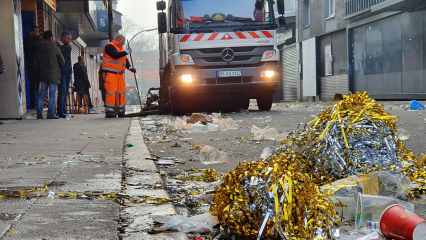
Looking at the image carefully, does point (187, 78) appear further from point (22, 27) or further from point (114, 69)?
point (22, 27)

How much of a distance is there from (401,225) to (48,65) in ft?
→ 35.4

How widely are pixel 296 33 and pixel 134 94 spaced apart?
1650 centimetres

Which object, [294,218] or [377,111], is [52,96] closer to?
[377,111]

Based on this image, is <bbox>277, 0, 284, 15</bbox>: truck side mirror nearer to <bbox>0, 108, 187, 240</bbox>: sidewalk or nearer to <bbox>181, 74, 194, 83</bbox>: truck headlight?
<bbox>181, 74, 194, 83</bbox>: truck headlight

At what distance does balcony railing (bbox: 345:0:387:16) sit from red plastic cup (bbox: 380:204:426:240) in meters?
20.0

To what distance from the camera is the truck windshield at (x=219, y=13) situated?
1249cm

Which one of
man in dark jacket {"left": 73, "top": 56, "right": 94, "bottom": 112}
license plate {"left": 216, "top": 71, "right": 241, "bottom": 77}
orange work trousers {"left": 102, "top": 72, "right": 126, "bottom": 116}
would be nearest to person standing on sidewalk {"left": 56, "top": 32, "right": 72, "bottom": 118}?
orange work trousers {"left": 102, "top": 72, "right": 126, "bottom": 116}

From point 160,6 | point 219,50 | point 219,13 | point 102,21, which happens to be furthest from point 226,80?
point 102,21

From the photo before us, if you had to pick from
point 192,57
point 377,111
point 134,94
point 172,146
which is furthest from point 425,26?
point 134,94

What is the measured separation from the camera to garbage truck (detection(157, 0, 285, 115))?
1249cm

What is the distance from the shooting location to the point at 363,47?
2314 cm

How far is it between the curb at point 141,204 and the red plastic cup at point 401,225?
80cm

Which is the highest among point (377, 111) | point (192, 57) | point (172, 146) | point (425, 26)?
point (425, 26)

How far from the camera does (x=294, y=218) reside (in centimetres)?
206
